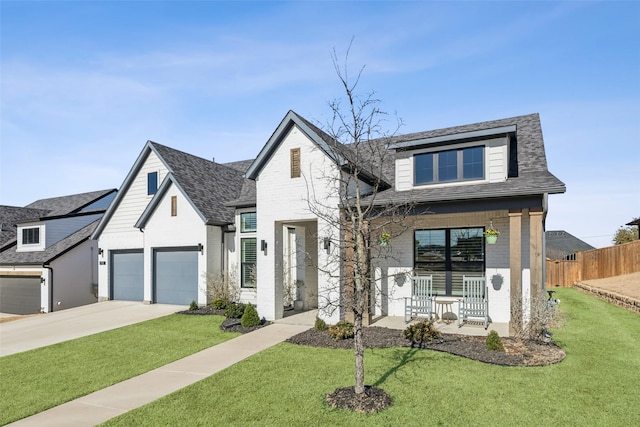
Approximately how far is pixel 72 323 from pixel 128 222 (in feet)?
20.9

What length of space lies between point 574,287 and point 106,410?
27.8 meters

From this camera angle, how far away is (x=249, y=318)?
12.1 meters

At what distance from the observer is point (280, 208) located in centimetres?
1310

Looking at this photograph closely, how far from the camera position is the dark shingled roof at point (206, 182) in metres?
16.9

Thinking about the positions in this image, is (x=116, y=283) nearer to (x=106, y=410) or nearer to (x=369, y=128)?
(x=106, y=410)

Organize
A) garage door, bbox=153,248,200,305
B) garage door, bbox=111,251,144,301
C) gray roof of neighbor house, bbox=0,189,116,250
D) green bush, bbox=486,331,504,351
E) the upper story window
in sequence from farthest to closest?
gray roof of neighbor house, bbox=0,189,116,250, garage door, bbox=111,251,144,301, garage door, bbox=153,248,200,305, the upper story window, green bush, bbox=486,331,504,351

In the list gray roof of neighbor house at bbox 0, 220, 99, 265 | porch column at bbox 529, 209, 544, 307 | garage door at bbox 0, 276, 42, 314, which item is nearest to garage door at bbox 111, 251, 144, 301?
gray roof of neighbor house at bbox 0, 220, 99, 265

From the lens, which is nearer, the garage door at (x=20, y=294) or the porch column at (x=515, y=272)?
the porch column at (x=515, y=272)

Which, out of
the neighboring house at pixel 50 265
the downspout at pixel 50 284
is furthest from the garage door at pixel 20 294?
the downspout at pixel 50 284

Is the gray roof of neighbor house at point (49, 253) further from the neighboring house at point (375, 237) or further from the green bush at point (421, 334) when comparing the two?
the green bush at point (421, 334)

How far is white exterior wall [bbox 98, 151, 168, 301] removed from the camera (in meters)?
18.9

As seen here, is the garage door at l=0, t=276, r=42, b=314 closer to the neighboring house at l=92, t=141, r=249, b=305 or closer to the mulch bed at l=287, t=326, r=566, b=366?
the neighboring house at l=92, t=141, r=249, b=305

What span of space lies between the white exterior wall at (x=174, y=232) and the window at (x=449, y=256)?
9.17 m

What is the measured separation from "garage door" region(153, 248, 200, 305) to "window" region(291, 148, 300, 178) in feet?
22.7
